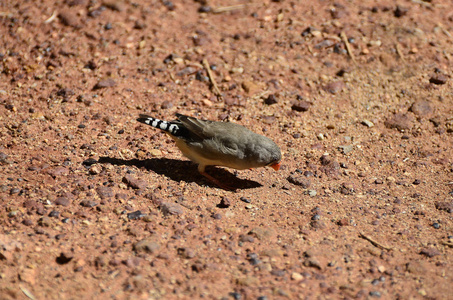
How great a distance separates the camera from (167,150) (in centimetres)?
656

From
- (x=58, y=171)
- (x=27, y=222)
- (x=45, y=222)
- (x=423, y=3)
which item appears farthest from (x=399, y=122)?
(x=27, y=222)

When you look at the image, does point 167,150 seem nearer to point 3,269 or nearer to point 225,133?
point 225,133

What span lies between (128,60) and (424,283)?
5.34m

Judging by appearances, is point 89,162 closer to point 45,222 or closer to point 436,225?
point 45,222

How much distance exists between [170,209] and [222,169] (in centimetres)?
142

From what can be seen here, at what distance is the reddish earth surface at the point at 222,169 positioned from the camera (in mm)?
4488

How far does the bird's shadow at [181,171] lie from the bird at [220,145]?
138 mm

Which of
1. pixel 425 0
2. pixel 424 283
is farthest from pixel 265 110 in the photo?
pixel 425 0

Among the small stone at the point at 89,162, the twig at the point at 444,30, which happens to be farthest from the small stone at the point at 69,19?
the twig at the point at 444,30

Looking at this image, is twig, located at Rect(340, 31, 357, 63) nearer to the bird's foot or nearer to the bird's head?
the bird's head

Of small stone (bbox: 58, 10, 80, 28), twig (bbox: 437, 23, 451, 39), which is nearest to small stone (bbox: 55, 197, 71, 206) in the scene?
small stone (bbox: 58, 10, 80, 28)

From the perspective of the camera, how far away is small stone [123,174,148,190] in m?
5.62

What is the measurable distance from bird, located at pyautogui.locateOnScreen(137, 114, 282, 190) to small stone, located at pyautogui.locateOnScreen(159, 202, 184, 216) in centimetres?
79

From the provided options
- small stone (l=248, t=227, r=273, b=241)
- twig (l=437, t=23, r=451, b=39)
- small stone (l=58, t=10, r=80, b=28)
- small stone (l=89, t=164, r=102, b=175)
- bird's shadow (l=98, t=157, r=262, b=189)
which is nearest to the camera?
small stone (l=248, t=227, r=273, b=241)
